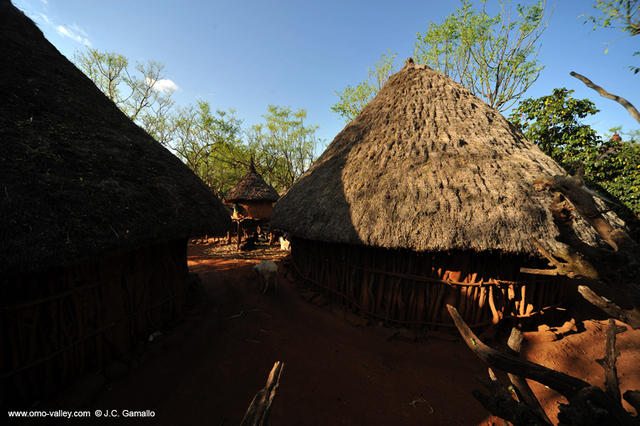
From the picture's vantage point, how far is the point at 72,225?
293 cm

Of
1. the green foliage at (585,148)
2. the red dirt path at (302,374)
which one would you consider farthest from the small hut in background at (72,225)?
the green foliage at (585,148)

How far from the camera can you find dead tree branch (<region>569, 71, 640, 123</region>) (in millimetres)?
1270

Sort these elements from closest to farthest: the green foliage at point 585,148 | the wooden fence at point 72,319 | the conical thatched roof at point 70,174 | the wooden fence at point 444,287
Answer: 1. the conical thatched roof at point 70,174
2. the wooden fence at point 72,319
3. the wooden fence at point 444,287
4. the green foliage at point 585,148

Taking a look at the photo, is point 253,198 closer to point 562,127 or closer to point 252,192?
point 252,192

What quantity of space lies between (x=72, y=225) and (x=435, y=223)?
5.31 m

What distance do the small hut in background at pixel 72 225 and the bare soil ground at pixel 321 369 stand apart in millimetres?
765

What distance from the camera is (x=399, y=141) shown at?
5.79 meters

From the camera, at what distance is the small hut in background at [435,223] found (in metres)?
4.16

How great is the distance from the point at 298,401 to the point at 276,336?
139cm

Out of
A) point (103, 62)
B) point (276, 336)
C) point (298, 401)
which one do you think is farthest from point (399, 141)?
point (103, 62)

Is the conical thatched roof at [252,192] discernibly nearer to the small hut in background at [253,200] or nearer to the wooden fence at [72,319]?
the small hut in background at [253,200]

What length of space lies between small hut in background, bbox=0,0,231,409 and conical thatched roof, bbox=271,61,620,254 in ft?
8.89

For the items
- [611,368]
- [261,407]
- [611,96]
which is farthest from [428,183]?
[261,407]

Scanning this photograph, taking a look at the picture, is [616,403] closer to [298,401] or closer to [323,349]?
[298,401]
